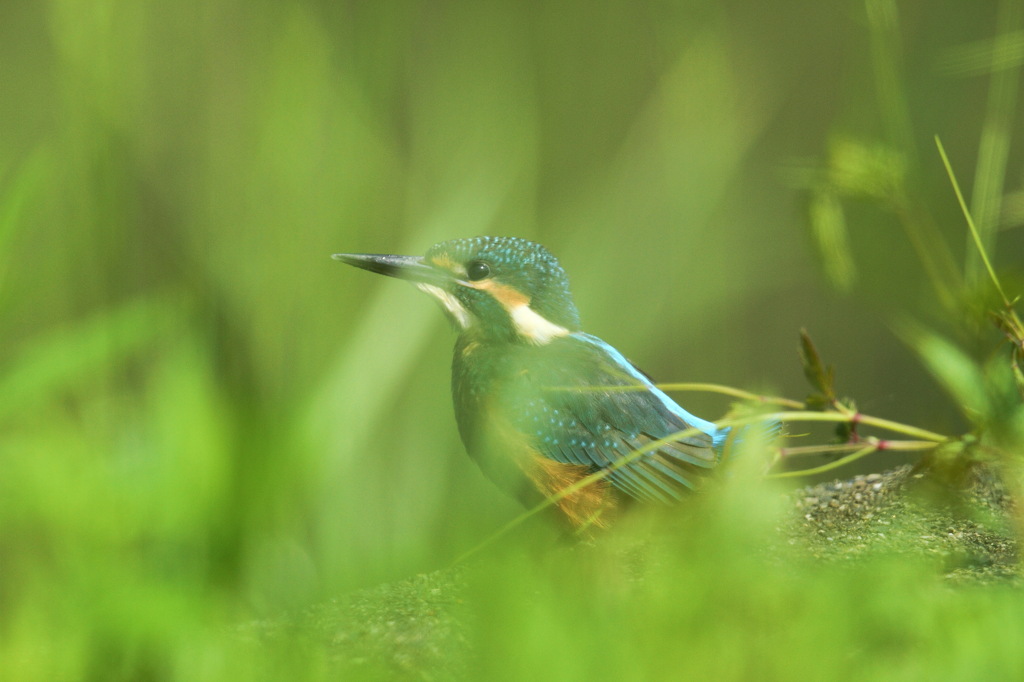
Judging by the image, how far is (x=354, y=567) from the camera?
1079 mm

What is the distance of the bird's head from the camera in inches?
41.6

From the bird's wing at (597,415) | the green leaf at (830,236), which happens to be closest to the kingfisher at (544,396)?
the bird's wing at (597,415)

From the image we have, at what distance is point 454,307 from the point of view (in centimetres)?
111

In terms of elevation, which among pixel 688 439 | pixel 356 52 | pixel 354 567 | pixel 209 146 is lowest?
pixel 354 567

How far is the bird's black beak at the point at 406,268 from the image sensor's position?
3.55 ft

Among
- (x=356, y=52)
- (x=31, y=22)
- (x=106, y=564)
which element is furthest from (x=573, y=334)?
(x=31, y=22)

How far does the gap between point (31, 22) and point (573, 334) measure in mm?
1430

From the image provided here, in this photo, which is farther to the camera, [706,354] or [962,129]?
[962,129]

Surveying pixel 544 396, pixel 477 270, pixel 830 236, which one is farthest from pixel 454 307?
pixel 830 236

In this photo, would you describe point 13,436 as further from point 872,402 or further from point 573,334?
point 872,402

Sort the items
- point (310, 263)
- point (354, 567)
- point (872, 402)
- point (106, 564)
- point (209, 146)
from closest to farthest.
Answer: point (872, 402)
point (106, 564)
point (354, 567)
point (310, 263)
point (209, 146)

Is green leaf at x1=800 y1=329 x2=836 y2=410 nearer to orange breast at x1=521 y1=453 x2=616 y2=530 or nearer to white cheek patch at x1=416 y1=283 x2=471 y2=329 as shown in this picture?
orange breast at x1=521 y1=453 x2=616 y2=530

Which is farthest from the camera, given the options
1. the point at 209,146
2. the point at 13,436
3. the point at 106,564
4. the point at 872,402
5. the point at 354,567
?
the point at 209,146

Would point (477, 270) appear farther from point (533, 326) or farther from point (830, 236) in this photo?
point (830, 236)
